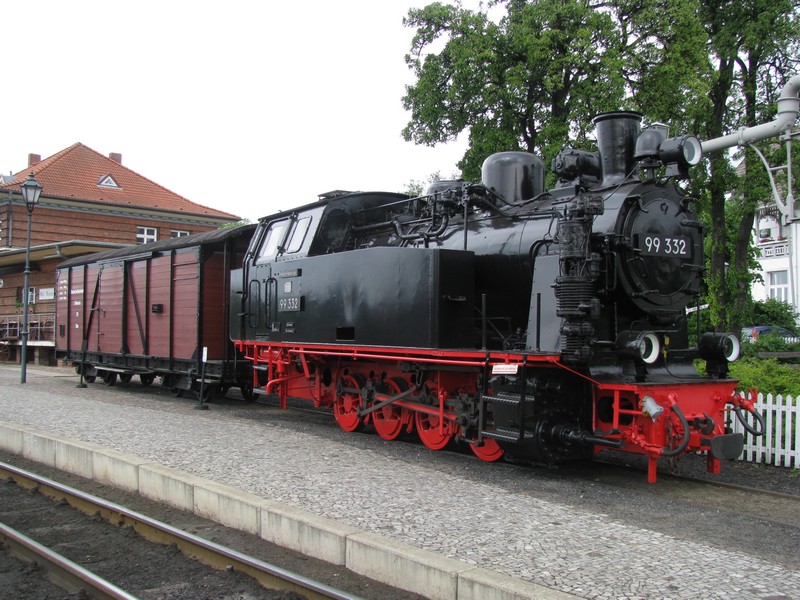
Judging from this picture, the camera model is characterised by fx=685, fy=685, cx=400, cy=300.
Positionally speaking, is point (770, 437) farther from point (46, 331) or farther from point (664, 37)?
point (46, 331)

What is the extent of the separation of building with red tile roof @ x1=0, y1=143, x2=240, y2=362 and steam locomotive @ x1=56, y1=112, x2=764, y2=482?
17768mm

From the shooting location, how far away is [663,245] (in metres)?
6.95

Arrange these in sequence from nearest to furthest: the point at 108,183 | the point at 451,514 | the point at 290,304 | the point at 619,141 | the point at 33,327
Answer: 1. the point at 451,514
2. the point at 619,141
3. the point at 290,304
4. the point at 33,327
5. the point at 108,183

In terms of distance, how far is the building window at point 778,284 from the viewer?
35.4 meters

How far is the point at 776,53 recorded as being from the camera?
16.8 m

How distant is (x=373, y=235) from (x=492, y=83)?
8.00 metres

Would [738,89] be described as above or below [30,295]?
above

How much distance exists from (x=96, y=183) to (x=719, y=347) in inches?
1297

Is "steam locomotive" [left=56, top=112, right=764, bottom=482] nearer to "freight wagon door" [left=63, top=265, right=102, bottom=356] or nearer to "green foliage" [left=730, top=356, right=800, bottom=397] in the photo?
"green foliage" [left=730, top=356, right=800, bottom=397]

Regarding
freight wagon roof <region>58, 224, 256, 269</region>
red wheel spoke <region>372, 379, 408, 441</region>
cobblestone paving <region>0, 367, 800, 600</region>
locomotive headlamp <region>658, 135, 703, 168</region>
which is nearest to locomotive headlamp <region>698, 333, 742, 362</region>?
locomotive headlamp <region>658, 135, 703, 168</region>

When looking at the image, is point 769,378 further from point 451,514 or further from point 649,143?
point 451,514

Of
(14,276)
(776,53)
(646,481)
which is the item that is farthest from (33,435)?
(14,276)

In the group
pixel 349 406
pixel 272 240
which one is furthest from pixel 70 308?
pixel 349 406

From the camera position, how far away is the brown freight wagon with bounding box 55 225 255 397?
13031mm
